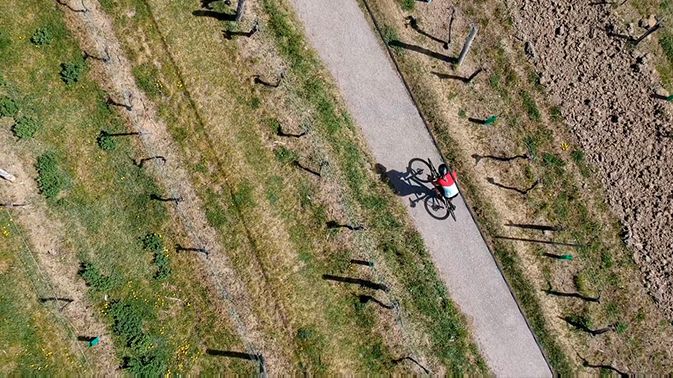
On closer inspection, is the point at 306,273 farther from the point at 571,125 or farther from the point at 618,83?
the point at 618,83

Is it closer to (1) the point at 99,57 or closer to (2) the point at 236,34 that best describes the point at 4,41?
(1) the point at 99,57

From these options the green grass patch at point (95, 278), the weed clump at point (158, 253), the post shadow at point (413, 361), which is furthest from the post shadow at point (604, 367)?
the green grass patch at point (95, 278)

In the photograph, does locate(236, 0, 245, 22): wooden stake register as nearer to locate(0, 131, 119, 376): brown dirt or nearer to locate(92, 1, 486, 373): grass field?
locate(92, 1, 486, 373): grass field

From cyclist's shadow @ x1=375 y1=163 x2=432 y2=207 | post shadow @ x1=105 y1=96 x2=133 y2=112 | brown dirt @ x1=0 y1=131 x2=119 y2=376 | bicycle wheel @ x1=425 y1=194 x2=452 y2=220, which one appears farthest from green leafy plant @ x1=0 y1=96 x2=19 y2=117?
bicycle wheel @ x1=425 y1=194 x2=452 y2=220

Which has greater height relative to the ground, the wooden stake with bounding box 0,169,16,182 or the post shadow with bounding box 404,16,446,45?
the post shadow with bounding box 404,16,446,45

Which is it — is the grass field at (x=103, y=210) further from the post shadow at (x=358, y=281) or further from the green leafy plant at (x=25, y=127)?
the post shadow at (x=358, y=281)

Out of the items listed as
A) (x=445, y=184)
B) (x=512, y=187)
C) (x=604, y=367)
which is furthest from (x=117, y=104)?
(x=604, y=367)
